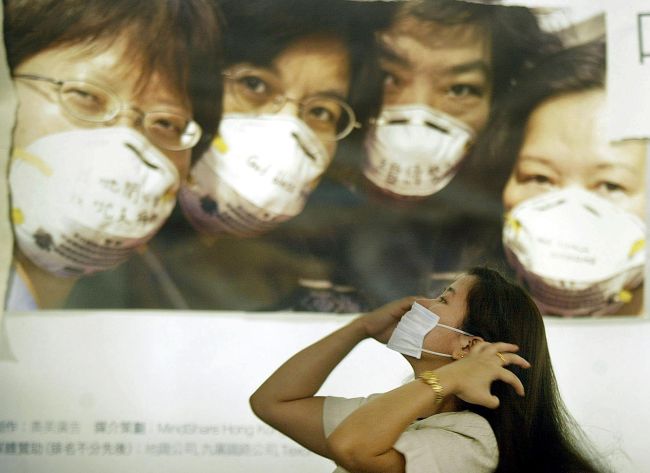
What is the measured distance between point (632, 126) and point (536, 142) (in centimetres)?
28

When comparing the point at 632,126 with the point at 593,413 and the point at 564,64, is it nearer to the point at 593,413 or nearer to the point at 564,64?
the point at 564,64

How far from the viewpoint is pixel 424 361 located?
54.7 inches

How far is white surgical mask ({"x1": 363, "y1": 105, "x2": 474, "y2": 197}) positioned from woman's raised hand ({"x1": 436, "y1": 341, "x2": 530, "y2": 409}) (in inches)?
43.7

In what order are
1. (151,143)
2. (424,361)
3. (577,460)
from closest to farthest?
(577,460)
(424,361)
(151,143)

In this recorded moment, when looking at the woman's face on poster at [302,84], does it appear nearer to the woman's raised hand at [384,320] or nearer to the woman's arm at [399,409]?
the woman's raised hand at [384,320]

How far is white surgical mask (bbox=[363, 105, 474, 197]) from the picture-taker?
2320mm

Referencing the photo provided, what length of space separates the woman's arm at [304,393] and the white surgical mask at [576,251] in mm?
928

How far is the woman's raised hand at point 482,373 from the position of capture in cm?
120

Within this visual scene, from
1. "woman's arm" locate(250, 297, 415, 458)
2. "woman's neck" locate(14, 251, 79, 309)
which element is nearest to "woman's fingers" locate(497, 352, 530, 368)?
"woman's arm" locate(250, 297, 415, 458)

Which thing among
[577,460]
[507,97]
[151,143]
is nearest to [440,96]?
[507,97]

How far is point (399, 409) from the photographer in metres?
1.18

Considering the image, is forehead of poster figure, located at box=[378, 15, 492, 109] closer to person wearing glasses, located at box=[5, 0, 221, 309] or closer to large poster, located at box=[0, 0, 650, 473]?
large poster, located at box=[0, 0, 650, 473]

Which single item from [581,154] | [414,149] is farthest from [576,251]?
[414,149]

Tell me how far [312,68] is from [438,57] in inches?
14.5
